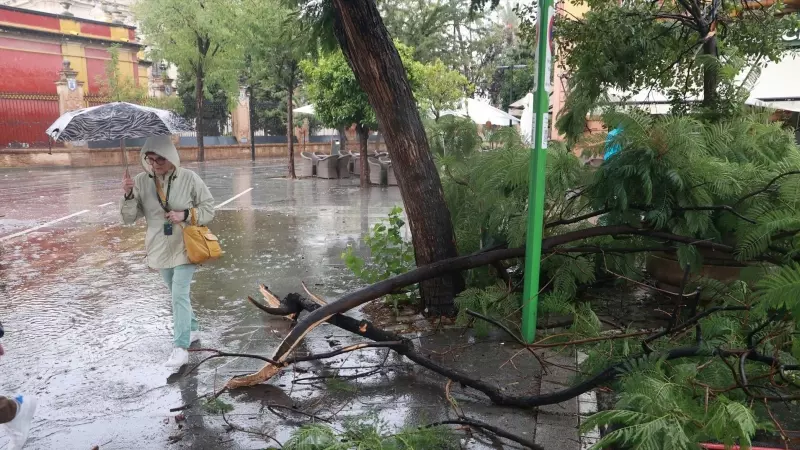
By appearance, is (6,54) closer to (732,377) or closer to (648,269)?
(648,269)

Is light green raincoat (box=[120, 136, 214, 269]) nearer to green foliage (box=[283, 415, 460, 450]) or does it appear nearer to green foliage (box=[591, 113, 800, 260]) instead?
green foliage (box=[283, 415, 460, 450])

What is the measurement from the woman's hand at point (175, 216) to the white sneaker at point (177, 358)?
3.15 ft

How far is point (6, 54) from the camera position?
98.0 feet

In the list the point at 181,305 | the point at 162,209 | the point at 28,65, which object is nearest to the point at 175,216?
the point at 162,209

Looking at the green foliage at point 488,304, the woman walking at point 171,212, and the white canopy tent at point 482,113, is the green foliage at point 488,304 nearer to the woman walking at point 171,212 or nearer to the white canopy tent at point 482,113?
the woman walking at point 171,212

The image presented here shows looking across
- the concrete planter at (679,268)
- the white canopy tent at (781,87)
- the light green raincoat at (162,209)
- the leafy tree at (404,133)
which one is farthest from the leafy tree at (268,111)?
the concrete planter at (679,268)

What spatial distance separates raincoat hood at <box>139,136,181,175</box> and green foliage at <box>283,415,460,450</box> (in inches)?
97.6

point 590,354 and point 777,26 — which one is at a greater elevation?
point 777,26

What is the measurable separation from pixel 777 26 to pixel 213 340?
5.85 meters

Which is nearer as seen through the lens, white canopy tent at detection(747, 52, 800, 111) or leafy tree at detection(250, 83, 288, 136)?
white canopy tent at detection(747, 52, 800, 111)

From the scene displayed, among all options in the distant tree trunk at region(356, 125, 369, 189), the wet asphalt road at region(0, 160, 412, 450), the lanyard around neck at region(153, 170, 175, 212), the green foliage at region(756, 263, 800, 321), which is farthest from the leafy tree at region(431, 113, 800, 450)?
the distant tree trunk at region(356, 125, 369, 189)

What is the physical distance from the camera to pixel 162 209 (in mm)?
4785

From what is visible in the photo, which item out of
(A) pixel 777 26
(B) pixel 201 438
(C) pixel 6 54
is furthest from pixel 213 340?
(C) pixel 6 54

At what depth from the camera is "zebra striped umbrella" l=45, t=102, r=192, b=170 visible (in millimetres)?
4922
